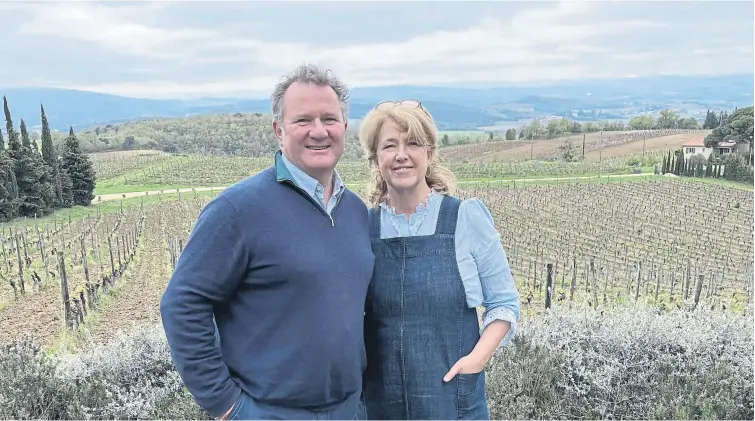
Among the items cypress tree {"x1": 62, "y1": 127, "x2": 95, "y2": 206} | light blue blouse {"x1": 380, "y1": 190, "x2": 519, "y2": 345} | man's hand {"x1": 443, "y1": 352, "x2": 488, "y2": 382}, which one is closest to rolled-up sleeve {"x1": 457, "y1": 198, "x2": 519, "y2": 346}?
light blue blouse {"x1": 380, "y1": 190, "x2": 519, "y2": 345}

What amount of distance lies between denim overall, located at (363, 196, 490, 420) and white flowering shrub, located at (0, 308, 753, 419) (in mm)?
1971

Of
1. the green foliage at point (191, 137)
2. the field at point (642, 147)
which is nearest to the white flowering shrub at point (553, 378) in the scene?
the green foliage at point (191, 137)

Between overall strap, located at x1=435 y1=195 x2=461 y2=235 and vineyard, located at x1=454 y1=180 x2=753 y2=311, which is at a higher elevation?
overall strap, located at x1=435 y1=195 x2=461 y2=235

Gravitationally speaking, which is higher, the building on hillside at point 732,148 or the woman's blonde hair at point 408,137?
the woman's blonde hair at point 408,137

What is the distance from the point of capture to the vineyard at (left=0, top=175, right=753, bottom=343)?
1016cm

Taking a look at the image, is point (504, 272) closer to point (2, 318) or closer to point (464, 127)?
point (2, 318)

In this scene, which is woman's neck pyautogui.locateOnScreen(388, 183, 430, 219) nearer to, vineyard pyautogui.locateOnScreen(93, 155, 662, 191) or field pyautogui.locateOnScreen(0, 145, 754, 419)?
field pyautogui.locateOnScreen(0, 145, 754, 419)

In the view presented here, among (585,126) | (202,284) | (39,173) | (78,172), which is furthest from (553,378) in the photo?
(585,126)

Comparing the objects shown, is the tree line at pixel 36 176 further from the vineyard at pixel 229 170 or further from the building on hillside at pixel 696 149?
the building on hillside at pixel 696 149

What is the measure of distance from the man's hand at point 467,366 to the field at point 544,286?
859 mm

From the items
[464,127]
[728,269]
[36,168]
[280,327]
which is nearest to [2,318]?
[36,168]

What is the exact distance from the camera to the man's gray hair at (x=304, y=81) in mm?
1655

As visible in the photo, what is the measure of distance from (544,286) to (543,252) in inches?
163

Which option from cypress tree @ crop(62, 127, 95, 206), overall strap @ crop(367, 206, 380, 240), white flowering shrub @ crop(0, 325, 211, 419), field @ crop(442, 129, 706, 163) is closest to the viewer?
overall strap @ crop(367, 206, 380, 240)
